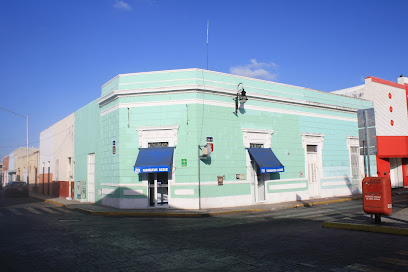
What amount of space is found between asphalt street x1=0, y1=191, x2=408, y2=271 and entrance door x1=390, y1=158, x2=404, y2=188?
22111 millimetres

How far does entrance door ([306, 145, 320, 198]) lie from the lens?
21531 millimetres

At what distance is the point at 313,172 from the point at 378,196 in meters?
11.7

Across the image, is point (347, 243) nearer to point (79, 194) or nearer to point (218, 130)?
point (218, 130)

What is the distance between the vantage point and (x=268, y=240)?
8.58 meters

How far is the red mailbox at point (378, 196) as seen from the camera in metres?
10.0

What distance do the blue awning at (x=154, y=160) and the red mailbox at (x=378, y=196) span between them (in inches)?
343

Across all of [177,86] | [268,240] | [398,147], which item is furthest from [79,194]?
[398,147]

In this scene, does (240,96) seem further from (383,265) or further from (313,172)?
(383,265)

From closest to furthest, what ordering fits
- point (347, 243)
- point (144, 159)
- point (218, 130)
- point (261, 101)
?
point (347, 243), point (144, 159), point (218, 130), point (261, 101)

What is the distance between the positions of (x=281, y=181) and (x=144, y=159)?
8305 millimetres

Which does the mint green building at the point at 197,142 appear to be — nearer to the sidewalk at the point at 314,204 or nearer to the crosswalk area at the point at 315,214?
the sidewalk at the point at 314,204

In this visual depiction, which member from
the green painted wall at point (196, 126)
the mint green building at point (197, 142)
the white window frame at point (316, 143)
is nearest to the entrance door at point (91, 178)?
the mint green building at point (197, 142)

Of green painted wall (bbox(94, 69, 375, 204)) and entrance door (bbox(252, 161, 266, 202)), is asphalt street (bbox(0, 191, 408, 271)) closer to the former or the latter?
green painted wall (bbox(94, 69, 375, 204))

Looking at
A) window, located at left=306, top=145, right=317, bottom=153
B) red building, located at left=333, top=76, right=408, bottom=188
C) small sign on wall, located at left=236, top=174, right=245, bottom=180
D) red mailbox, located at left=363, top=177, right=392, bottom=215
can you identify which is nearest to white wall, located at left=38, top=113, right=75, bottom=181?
small sign on wall, located at left=236, top=174, right=245, bottom=180
